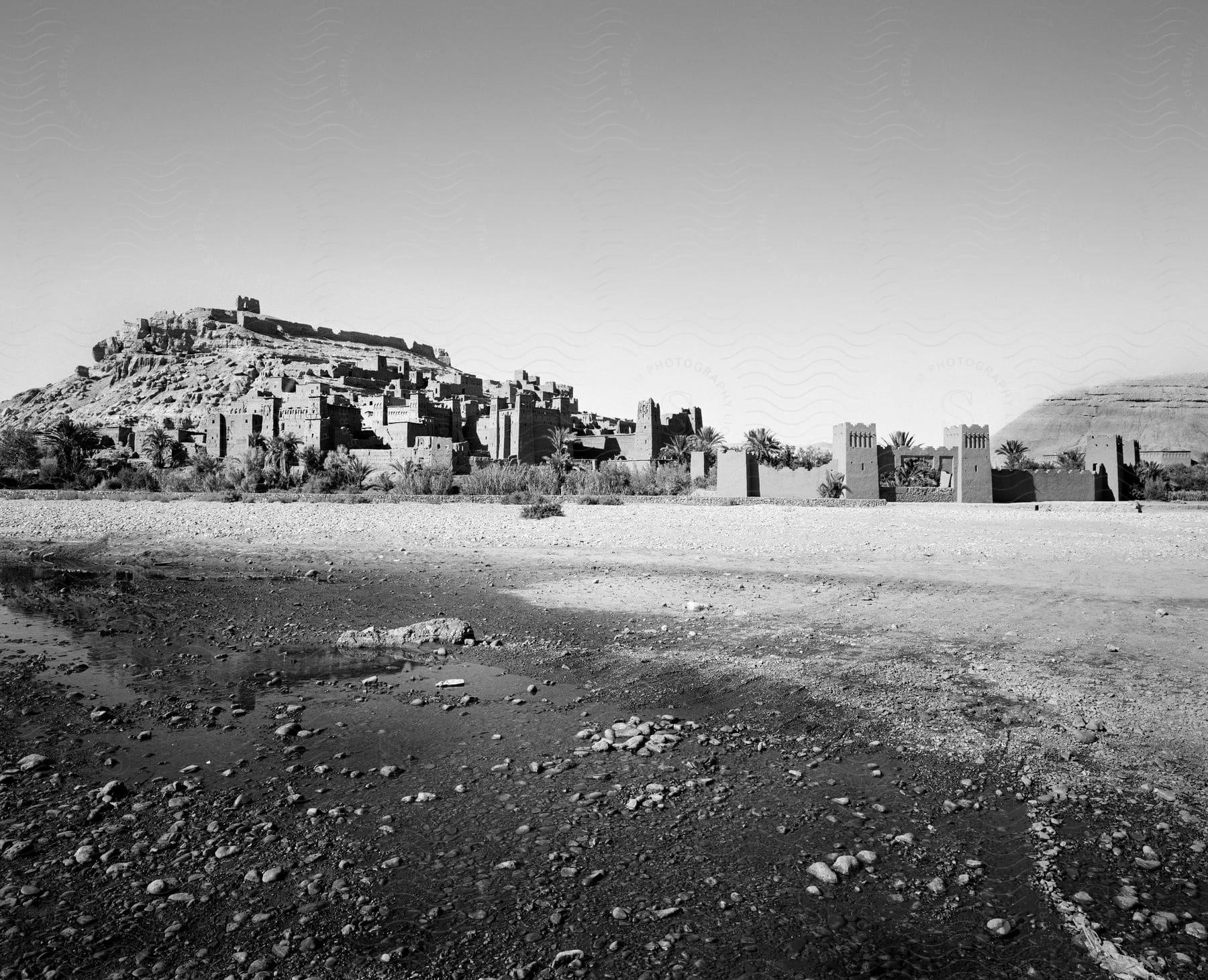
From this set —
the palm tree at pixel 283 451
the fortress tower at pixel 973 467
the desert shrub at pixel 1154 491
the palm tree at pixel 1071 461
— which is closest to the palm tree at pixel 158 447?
the palm tree at pixel 283 451

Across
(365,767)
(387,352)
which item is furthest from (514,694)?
(387,352)

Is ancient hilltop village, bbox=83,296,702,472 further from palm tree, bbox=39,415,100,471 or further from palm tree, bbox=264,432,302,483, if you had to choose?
palm tree, bbox=39,415,100,471

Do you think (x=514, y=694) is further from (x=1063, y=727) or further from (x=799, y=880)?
(x=1063, y=727)

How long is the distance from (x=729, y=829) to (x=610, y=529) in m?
16.4

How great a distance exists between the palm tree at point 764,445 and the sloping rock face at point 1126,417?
64085 mm

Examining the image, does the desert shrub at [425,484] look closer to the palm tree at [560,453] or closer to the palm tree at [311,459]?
the palm tree at [560,453]

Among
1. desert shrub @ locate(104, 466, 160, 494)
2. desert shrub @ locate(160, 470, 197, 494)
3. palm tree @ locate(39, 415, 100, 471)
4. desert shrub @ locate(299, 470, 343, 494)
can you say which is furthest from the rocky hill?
desert shrub @ locate(299, 470, 343, 494)

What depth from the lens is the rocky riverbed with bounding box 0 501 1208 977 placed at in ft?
10.7

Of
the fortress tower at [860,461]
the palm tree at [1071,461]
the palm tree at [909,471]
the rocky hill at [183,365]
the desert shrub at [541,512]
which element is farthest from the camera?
the rocky hill at [183,365]

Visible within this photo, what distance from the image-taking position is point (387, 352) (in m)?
134

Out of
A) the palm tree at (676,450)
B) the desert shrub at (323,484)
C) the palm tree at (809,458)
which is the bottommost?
the desert shrub at (323,484)

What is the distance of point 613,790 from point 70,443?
2674 inches

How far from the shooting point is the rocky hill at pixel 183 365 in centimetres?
9700

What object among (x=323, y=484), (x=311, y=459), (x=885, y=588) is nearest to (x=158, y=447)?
(x=311, y=459)
